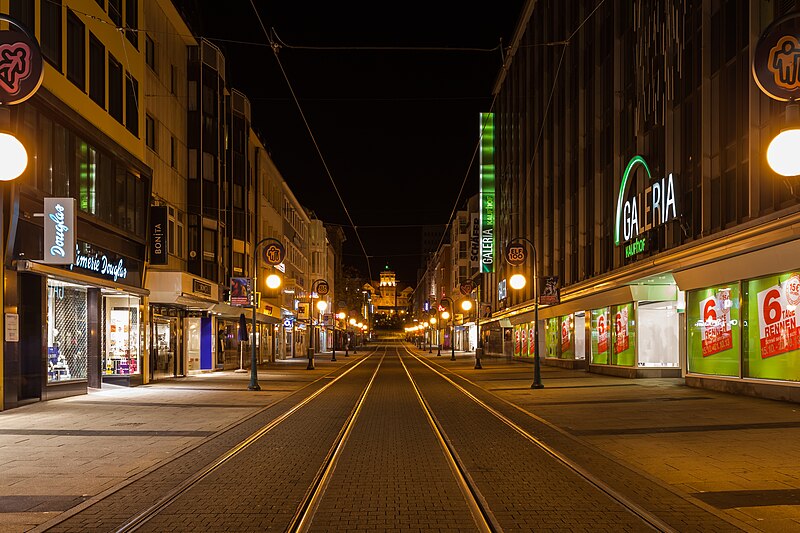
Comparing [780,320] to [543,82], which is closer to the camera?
[780,320]

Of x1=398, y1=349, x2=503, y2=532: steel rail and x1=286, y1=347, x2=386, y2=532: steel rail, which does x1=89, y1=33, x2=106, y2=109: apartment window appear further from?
x1=398, y1=349, x2=503, y2=532: steel rail

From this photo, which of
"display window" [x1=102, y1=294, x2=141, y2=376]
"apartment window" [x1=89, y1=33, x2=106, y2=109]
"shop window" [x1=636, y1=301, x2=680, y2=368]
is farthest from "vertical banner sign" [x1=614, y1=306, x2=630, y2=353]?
"apartment window" [x1=89, y1=33, x2=106, y2=109]

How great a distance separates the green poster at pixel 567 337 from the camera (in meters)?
42.4

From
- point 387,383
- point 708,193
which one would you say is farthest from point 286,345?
point 708,193

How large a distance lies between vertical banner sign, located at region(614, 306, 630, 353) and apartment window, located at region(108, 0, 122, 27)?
21.4 meters

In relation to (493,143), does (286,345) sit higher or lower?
lower

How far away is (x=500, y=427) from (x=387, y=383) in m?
16.0

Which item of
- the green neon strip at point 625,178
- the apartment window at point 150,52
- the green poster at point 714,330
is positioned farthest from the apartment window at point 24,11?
the green neon strip at point 625,178

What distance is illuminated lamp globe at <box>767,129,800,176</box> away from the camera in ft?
28.8

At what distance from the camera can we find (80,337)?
2478 centimetres

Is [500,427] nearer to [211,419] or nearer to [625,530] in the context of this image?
[211,419]

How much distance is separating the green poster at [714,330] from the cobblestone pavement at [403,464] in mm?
1460

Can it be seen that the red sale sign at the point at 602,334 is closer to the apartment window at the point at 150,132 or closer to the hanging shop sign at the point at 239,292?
the hanging shop sign at the point at 239,292

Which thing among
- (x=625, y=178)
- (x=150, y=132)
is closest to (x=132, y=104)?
(x=150, y=132)
